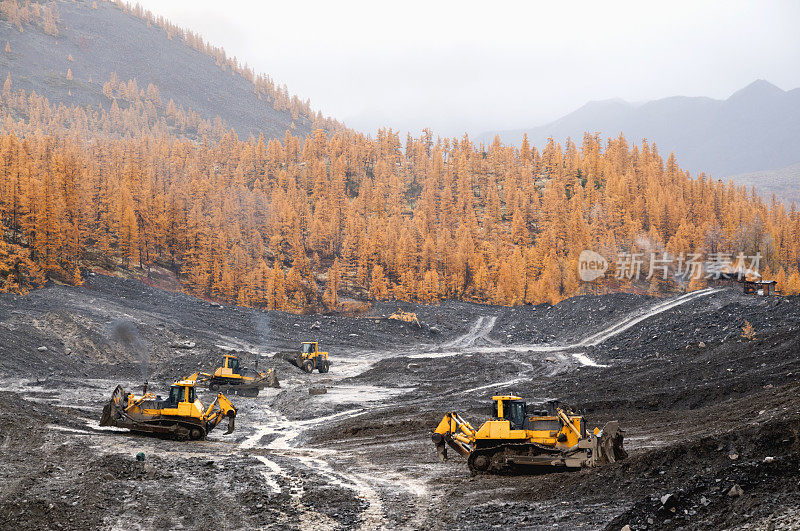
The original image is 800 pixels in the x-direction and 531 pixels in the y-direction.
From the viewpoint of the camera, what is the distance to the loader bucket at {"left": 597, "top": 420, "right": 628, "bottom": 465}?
13750 millimetres

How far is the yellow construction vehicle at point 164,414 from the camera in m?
20.7

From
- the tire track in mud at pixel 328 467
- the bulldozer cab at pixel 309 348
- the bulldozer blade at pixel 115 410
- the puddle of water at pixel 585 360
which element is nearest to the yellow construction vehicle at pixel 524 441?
the tire track in mud at pixel 328 467

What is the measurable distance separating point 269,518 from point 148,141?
13686 centimetres

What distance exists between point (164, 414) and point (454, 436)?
33.1 feet

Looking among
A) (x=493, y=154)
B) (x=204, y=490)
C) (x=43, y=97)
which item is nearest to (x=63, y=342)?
(x=204, y=490)

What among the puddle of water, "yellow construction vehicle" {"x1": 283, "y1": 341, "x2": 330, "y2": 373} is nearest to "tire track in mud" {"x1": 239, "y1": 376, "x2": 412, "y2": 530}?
"yellow construction vehicle" {"x1": 283, "y1": 341, "x2": 330, "y2": 373}

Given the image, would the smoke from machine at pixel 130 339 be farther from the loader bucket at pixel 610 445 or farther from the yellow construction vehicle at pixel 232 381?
the loader bucket at pixel 610 445

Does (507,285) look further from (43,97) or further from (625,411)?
(43,97)

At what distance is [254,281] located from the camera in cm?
8175

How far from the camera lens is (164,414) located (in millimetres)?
20750

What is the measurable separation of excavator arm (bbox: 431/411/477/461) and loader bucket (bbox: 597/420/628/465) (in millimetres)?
3271

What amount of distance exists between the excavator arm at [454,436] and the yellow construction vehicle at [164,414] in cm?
868

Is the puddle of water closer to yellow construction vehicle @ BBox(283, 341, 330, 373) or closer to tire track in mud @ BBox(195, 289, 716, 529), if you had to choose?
tire track in mud @ BBox(195, 289, 716, 529)

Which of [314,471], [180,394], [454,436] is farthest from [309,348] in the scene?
[454,436]
